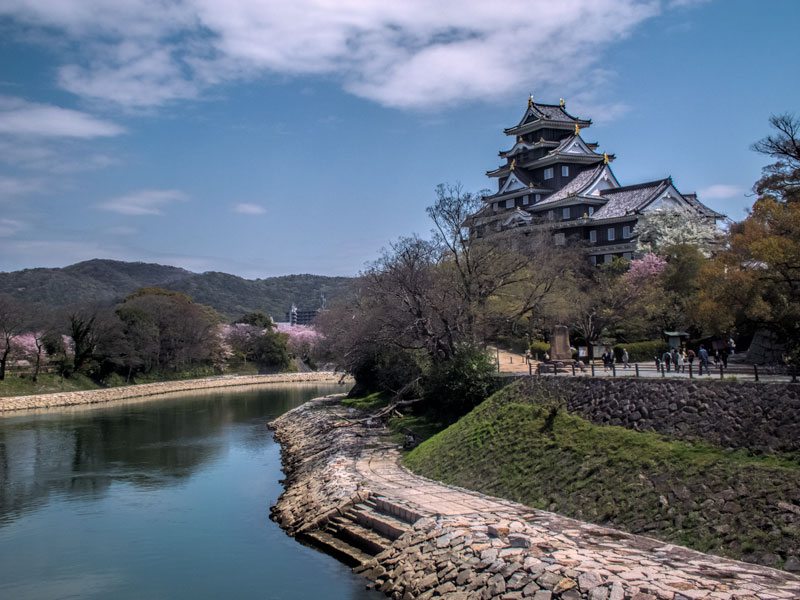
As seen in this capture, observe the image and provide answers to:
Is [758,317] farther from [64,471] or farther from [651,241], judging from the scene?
[64,471]

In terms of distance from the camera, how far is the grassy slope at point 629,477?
12211mm

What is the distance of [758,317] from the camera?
23094 mm

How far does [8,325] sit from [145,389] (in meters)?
12.4

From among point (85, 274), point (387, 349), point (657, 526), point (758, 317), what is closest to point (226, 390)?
point (387, 349)

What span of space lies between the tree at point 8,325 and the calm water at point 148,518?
1333 cm

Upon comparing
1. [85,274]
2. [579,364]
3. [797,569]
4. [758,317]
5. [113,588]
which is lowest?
[113,588]

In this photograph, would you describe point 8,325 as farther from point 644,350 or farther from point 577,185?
point 644,350

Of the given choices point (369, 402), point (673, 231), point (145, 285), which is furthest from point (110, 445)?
point (145, 285)

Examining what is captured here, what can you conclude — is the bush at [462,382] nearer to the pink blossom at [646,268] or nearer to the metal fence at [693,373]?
the metal fence at [693,373]

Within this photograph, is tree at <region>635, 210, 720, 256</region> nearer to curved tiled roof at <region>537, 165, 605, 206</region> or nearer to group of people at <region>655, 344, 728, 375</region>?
curved tiled roof at <region>537, 165, 605, 206</region>

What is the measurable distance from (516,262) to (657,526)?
18947mm

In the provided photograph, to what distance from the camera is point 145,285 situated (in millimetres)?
178125

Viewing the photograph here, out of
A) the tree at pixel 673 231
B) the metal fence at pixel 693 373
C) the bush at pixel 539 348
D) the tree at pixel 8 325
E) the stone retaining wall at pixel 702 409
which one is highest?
the tree at pixel 673 231

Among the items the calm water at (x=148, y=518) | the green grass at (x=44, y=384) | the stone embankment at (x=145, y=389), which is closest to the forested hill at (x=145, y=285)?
the stone embankment at (x=145, y=389)
